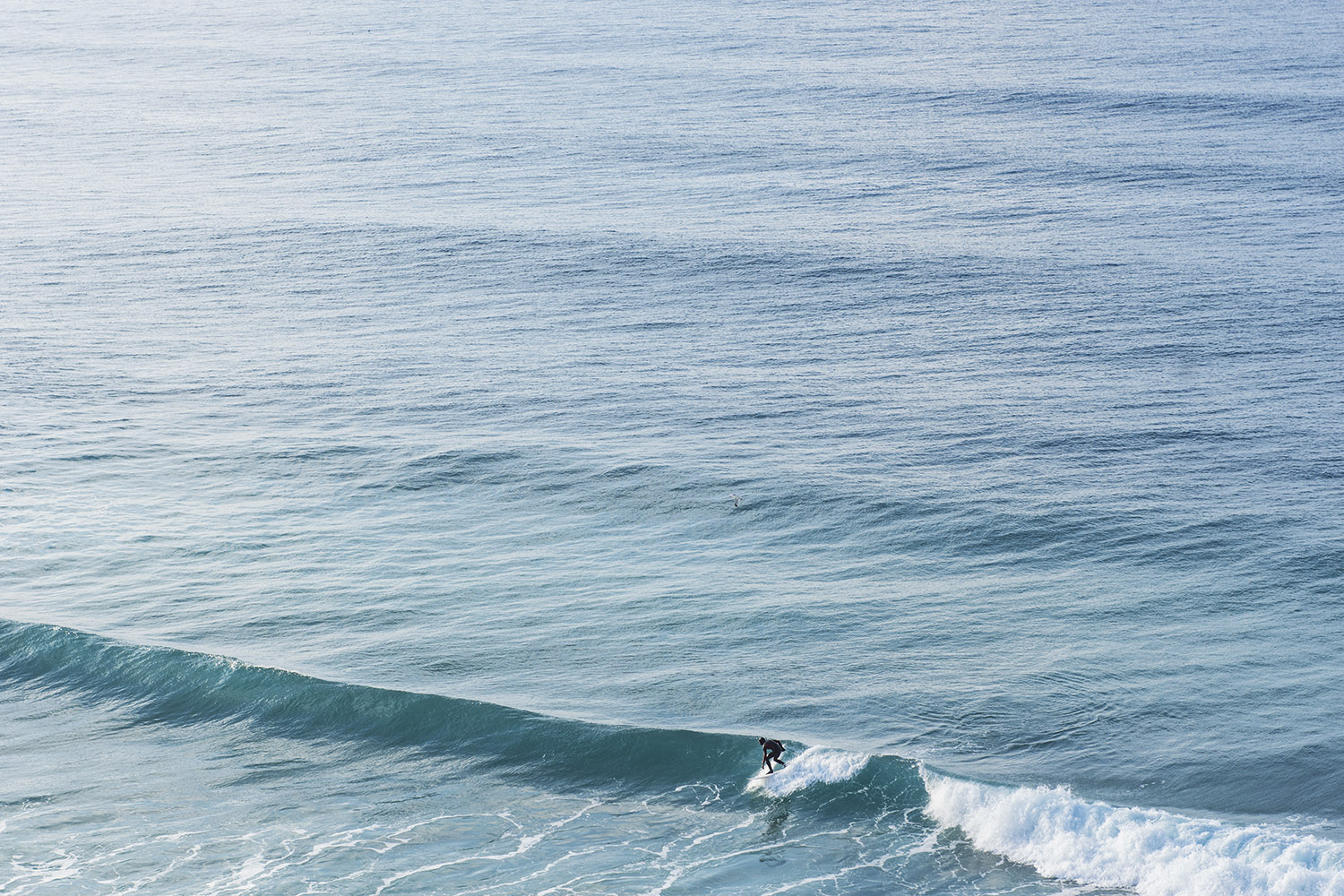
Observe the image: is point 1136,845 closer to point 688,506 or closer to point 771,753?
point 771,753

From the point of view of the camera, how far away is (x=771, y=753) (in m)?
32.1

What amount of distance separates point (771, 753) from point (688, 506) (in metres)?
16.8

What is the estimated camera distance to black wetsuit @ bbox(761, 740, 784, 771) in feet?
104

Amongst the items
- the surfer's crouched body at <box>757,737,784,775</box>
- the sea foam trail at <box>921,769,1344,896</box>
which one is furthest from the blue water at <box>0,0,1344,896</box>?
the surfer's crouched body at <box>757,737,784,775</box>

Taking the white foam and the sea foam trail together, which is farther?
the white foam

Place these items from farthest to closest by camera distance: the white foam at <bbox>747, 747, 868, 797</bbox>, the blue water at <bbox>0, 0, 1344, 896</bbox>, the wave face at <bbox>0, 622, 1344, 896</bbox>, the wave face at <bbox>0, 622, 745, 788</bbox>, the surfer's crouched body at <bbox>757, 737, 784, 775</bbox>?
the wave face at <bbox>0, 622, 745, 788</bbox>
the white foam at <bbox>747, 747, 868, 797</bbox>
the surfer's crouched body at <bbox>757, 737, 784, 775</bbox>
the blue water at <bbox>0, 0, 1344, 896</bbox>
the wave face at <bbox>0, 622, 1344, 896</bbox>

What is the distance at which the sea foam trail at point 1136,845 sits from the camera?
27.3m

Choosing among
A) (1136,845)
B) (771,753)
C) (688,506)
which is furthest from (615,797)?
(688,506)

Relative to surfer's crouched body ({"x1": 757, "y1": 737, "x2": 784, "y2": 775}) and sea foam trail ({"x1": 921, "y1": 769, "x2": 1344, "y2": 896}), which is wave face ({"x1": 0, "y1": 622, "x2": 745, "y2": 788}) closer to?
surfer's crouched body ({"x1": 757, "y1": 737, "x2": 784, "y2": 775})

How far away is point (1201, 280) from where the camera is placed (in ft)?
220

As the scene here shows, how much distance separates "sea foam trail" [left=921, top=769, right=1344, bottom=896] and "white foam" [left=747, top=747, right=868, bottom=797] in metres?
2.06

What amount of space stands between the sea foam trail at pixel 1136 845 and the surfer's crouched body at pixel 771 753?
11.8ft

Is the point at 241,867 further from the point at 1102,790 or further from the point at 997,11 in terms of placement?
the point at 997,11

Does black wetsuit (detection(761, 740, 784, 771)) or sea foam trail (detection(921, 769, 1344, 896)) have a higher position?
black wetsuit (detection(761, 740, 784, 771))
